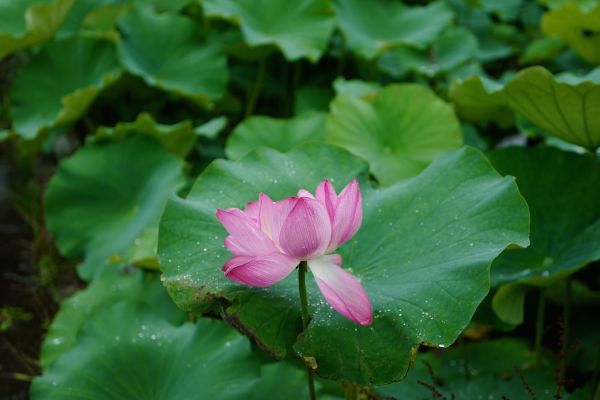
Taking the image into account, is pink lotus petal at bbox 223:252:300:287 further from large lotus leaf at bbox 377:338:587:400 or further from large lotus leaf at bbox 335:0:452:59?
large lotus leaf at bbox 335:0:452:59

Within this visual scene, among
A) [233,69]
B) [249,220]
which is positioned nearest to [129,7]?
[233,69]

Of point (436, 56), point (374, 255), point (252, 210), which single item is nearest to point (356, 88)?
point (436, 56)

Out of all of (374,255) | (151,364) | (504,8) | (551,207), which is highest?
(374,255)

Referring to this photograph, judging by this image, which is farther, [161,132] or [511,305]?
[161,132]

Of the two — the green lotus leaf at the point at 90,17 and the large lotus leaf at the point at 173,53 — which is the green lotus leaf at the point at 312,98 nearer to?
the large lotus leaf at the point at 173,53

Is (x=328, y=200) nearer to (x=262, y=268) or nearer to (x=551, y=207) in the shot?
(x=262, y=268)
